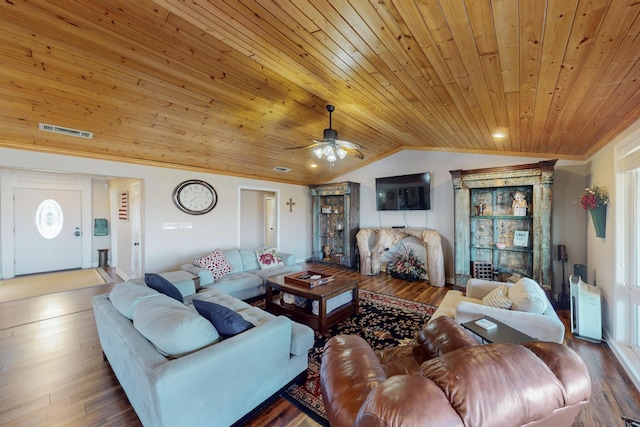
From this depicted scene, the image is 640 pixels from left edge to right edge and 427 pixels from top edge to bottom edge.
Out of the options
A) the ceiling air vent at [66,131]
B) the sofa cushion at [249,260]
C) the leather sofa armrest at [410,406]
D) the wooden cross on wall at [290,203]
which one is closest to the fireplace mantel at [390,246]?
the wooden cross on wall at [290,203]

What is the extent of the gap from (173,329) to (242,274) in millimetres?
2579

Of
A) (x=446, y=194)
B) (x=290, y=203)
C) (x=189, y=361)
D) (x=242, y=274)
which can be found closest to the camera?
(x=189, y=361)

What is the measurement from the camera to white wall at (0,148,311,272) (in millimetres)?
3455

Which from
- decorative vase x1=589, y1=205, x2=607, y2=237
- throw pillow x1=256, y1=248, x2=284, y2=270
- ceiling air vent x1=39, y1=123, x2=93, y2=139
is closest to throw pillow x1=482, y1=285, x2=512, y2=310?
decorative vase x1=589, y1=205, x2=607, y2=237

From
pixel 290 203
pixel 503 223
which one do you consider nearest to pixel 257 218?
pixel 290 203

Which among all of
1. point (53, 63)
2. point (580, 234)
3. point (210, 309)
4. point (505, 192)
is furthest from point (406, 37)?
point (580, 234)

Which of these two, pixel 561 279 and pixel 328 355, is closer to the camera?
pixel 328 355

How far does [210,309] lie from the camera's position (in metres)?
1.89

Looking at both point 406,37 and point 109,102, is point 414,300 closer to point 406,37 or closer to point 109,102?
point 406,37

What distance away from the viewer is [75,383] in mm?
2133

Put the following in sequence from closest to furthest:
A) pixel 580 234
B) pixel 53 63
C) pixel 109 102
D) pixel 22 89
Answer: pixel 53 63 < pixel 22 89 < pixel 109 102 < pixel 580 234

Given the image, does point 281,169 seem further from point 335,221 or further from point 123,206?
point 123,206

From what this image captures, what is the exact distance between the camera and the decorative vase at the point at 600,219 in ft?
A: 9.43

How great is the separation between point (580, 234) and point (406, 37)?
14.3 ft
